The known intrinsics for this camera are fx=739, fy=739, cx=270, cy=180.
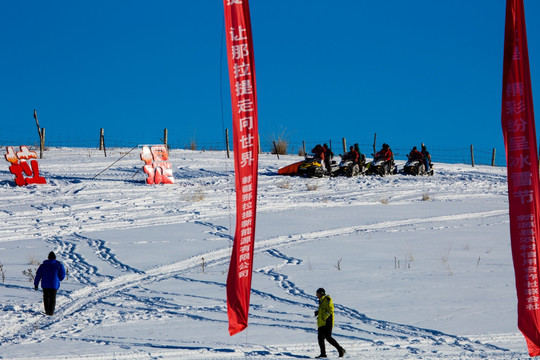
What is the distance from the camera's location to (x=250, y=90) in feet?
26.9

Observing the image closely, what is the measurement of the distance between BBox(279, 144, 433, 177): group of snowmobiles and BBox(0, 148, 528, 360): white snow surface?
119 cm

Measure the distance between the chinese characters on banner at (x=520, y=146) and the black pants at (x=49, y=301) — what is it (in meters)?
7.81

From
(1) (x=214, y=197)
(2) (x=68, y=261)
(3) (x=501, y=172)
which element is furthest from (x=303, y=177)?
(2) (x=68, y=261)

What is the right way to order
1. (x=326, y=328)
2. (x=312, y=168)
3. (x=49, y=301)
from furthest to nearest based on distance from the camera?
(x=312, y=168) < (x=49, y=301) < (x=326, y=328)

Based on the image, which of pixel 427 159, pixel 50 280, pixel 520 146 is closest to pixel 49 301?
pixel 50 280

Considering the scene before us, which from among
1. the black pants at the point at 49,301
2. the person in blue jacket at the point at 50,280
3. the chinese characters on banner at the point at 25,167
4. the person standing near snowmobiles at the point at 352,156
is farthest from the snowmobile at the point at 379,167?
the black pants at the point at 49,301

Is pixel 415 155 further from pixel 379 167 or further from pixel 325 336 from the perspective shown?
pixel 325 336

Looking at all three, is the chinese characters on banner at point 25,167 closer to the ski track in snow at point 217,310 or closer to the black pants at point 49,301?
the ski track in snow at point 217,310

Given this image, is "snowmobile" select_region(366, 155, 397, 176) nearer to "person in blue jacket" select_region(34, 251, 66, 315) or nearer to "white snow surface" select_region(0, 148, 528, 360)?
"white snow surface" select_region(0, 148, 528, 360)

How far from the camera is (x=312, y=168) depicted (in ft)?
103

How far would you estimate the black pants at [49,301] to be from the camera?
12711 millimetres

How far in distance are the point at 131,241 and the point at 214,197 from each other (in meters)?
7.41

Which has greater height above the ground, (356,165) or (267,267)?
(356,165)

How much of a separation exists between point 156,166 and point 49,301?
54.3ft
